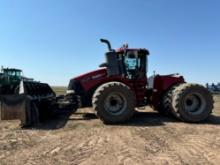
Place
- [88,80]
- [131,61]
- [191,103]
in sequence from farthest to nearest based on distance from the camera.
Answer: [131,61] < [191,103] < [88,80]

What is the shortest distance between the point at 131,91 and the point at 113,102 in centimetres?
70

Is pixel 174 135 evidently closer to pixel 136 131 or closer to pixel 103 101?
pixel 136 131

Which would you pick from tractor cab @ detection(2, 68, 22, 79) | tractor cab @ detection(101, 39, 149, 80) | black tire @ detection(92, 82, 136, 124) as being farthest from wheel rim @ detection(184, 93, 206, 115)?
tractor cab @ detection(2, 68, 22, 79)

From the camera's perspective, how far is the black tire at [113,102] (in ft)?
31.2

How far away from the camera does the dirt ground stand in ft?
18.0

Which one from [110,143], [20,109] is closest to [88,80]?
[20,109]

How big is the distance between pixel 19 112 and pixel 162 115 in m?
5.40

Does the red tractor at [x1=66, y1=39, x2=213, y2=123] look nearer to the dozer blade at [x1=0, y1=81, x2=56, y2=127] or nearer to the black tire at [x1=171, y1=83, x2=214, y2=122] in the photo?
the black tire at [x1=171, y1=83, x2=214, y2=122]

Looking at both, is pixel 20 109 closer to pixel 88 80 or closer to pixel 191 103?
pixel 88 80

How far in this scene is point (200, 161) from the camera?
5375mm

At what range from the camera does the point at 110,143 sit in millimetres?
A: 6723

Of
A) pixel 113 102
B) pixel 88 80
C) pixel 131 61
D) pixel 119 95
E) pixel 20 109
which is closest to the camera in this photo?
pixel 20 109

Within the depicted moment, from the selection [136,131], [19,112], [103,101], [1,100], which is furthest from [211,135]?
[1,100]

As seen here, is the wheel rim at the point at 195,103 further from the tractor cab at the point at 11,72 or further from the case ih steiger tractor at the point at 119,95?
the tractor cab at the point at 11,72
